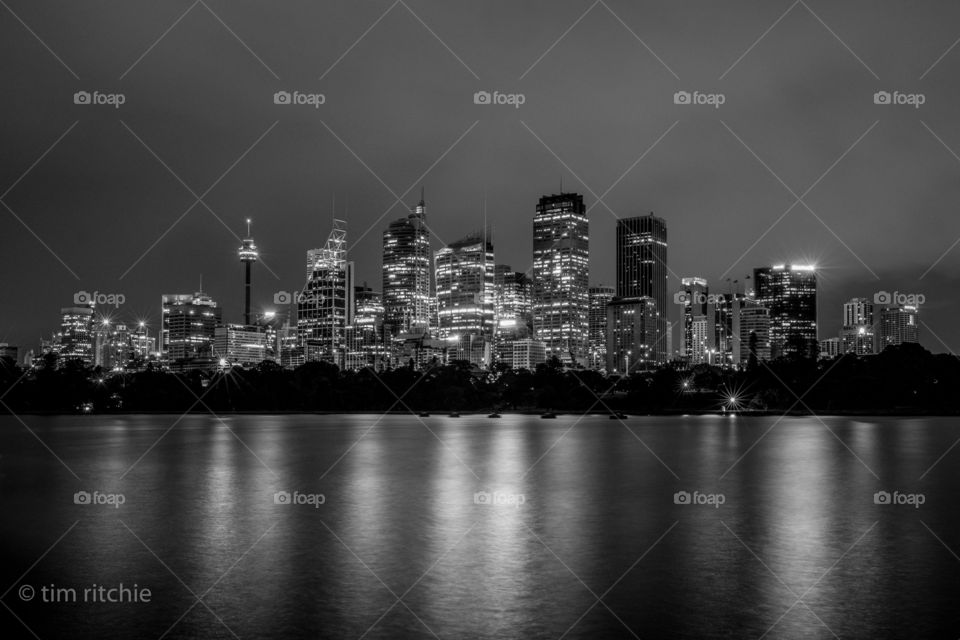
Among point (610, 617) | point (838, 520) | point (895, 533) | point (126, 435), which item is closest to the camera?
point (610, 617)

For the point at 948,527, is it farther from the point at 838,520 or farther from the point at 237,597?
the point at 237,597

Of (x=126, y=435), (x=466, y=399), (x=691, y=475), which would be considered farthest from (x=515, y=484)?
(x=466, y=399)

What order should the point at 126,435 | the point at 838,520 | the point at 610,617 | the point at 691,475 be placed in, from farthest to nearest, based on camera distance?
1. the point at 126,435
2. the point at 691,475
3. the point at 838,520
4. the point at 610,617

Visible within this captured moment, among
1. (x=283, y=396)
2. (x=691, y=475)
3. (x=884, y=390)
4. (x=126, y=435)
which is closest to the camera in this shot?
(x=691, y=475)

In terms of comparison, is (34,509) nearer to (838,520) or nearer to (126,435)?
(838,520)

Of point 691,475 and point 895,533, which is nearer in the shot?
point 895,533

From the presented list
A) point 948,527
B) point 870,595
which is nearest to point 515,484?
point 948,527
